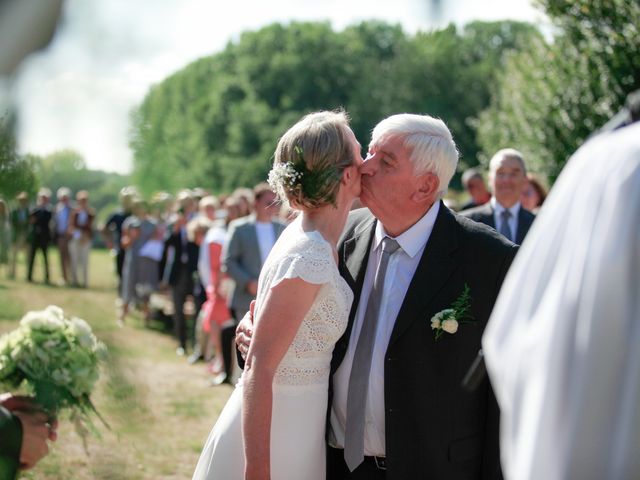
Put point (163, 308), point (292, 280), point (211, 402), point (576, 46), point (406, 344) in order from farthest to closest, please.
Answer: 1. point (163, 308)
2. point (576, 46)
3. point (211, 402)
4. point (406, 344)
5. point (292, 280)

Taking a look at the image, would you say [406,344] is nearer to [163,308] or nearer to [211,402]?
[211,402]

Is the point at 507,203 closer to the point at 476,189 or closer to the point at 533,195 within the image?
the point at 533,195

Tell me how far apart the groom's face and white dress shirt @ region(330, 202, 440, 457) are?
11cm

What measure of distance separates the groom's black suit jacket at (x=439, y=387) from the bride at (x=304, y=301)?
0.79 feet

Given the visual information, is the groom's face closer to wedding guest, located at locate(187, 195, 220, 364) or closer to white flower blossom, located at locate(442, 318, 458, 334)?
white flower blossom, located at locate(442, 318, 458, 334)

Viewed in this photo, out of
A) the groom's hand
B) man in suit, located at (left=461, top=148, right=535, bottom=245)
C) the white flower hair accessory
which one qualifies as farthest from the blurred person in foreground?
man in suit, located at (left=461, top=148, right=535, bottom=245)

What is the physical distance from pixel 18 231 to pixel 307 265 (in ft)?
5.45

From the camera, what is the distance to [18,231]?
0.90 metres

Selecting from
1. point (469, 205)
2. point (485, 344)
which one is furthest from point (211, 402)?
point (485, 344)

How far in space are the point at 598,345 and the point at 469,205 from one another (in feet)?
28.8

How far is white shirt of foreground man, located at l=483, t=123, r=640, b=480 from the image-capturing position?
45.6 inches

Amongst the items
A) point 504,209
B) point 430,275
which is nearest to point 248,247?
point 504,209

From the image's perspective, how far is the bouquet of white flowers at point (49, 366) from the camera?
218 centimetres

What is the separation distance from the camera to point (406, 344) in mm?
2688
